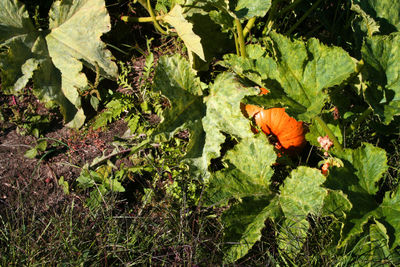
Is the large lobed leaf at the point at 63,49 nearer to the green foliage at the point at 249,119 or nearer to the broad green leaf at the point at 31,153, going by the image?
the green foliage at the point at 249,119

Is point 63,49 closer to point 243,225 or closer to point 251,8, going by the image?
point 251,8

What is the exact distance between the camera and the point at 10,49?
2.51 metres

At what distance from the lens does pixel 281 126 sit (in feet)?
8.06

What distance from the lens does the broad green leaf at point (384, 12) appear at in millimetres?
2412

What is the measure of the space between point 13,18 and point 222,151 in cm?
138

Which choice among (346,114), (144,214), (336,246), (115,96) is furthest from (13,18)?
(336,246)

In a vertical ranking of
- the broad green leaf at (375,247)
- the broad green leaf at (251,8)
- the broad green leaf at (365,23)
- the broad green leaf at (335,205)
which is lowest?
the broad green leaf at (375,247)

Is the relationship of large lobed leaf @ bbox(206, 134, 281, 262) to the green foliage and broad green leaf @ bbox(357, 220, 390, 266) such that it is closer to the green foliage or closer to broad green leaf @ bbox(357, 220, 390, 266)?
the green foliage

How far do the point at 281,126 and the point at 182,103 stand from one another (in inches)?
21.6

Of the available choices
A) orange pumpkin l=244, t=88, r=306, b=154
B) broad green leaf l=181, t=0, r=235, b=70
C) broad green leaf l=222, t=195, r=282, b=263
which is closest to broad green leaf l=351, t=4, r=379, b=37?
orange pumpkin l=244, t=88, r=306, b=154

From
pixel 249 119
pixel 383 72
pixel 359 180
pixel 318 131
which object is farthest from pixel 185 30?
pixel 359 180

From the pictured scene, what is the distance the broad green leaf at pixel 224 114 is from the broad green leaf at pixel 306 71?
0.58ft

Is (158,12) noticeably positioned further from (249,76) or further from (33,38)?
(249,76)

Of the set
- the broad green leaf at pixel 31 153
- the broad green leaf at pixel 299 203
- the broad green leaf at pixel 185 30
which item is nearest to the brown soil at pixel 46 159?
the broad green leaf at pixel 31 153
